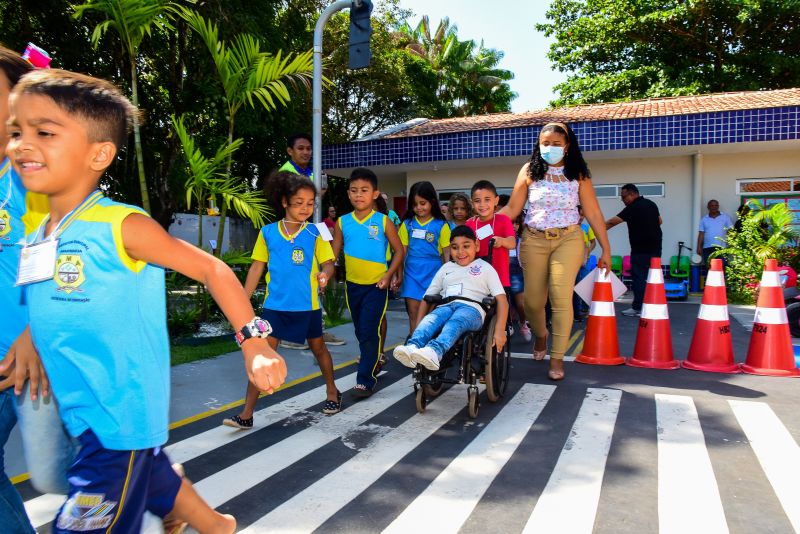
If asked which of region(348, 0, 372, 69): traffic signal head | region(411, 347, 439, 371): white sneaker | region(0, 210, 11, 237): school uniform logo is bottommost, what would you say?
region(411, 347, 439, 371): white sneaker

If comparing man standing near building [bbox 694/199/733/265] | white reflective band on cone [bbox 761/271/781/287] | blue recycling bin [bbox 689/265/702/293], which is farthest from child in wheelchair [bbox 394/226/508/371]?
blue recycling bin [bbox 689/265/702/293]

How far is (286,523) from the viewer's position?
2.73m

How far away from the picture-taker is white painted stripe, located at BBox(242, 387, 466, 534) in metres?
2.75

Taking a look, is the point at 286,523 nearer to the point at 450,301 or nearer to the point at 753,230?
the point at 450,301

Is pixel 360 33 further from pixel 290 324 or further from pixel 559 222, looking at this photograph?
pixel 290 324

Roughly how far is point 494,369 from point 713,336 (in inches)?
103

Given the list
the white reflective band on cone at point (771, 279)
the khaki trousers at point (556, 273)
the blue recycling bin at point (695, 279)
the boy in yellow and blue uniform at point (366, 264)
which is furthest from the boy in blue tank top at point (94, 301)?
the blue recycling bin at point (695, 279)

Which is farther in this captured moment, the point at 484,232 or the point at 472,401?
the point at 484,232

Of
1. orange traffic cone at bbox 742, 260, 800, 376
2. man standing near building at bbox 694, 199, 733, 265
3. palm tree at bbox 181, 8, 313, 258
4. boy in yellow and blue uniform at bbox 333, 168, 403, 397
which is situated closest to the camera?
boy in yellow and blue uniform at bbox 333, 168, 403, 397

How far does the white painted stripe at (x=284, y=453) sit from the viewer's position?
3.11m

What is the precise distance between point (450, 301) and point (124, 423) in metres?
3.23

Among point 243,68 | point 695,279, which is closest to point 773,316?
point 243,68

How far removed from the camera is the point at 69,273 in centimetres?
174

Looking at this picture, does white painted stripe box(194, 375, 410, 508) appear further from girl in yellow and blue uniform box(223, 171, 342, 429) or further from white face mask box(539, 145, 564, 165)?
white face mask box(539, 145, 564, 165)
